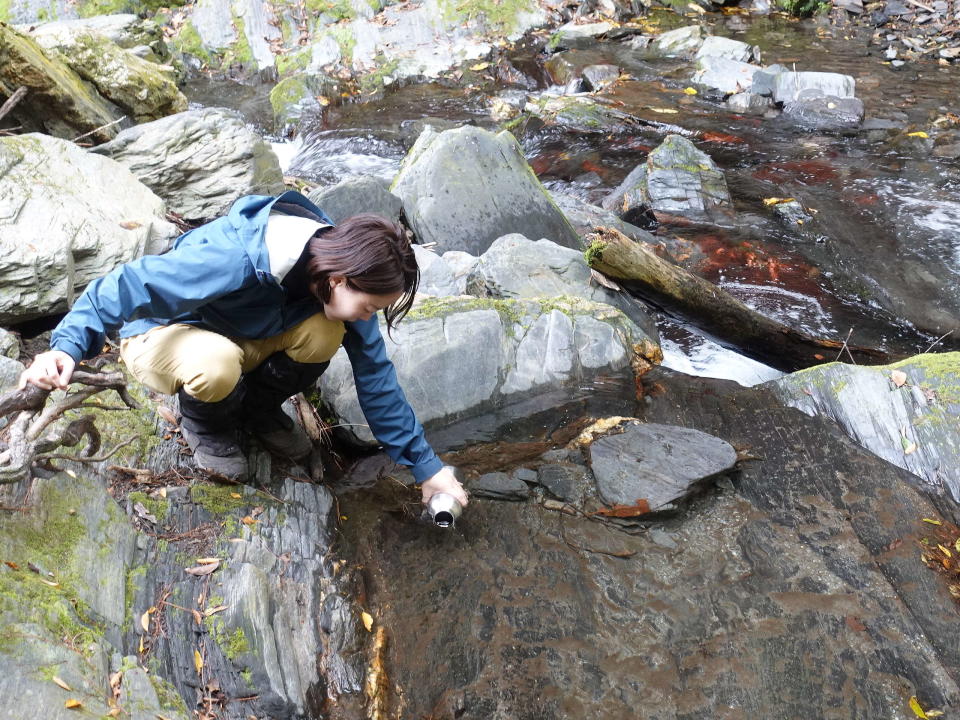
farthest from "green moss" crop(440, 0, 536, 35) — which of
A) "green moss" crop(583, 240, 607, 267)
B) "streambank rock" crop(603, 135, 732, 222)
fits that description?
"green moss" crop(583, 240, 607, 267)

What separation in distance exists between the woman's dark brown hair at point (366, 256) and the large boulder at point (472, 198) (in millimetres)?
3266

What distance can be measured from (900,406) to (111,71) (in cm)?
671

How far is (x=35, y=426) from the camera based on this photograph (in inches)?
87.4

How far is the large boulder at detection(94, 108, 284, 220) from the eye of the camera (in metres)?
5.18

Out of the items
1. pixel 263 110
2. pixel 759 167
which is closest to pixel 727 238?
pixel 759 167

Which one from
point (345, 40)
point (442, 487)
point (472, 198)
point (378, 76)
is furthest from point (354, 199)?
point (345, 40)

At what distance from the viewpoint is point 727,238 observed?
6.27 m

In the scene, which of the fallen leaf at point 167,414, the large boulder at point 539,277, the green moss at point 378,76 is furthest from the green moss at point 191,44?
the fallen leaf at point 167,414

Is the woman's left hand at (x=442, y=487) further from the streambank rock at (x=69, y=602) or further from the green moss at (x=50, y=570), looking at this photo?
the green moss at (x=50, y=570)

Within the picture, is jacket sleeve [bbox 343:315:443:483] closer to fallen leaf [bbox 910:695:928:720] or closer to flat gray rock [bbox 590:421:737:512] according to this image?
flat gray rock [bbox 590:421:737:512]

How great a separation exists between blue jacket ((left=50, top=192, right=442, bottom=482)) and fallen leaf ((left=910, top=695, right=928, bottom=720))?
89.0 inches

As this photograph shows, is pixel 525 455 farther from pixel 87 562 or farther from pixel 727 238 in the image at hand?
pixel 727 238

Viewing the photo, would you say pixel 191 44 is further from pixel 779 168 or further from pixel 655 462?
pixel 655 462

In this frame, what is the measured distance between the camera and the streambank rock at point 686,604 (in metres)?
2.38
